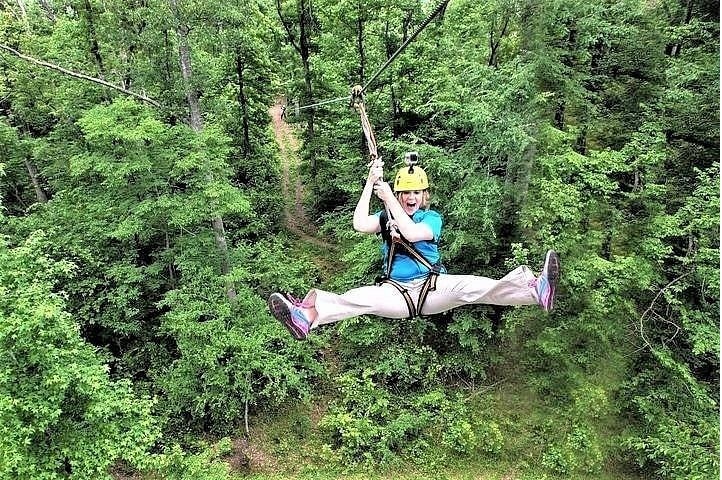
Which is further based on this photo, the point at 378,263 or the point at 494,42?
the point at 494,42

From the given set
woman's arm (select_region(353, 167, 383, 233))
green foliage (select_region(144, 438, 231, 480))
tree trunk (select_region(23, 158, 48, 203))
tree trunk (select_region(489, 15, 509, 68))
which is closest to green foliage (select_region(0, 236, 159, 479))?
green foliage (select_region(144, 438, 231, 480))

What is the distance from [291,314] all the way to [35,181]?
12.5 meters

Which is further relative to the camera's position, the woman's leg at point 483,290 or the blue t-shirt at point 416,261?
the blue t-shirt at point 416,261

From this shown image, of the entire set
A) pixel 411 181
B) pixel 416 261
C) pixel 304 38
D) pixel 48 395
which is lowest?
pixel 48 395

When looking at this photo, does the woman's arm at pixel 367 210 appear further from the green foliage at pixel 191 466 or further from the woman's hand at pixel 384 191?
Result: the green foliage at pixel 191 466

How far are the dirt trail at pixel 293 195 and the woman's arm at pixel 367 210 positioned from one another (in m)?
10.4

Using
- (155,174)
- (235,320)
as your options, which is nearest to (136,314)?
(235,320)

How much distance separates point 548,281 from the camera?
3.74 m

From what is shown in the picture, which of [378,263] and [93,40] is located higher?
[93,40]

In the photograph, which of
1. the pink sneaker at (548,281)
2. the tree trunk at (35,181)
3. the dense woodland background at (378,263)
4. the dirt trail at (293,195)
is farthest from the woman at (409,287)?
the tree trunk at (35,181)

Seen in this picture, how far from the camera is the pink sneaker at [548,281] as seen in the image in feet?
12.2

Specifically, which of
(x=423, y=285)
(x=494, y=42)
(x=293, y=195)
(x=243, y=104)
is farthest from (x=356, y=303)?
(x=293, y=195)

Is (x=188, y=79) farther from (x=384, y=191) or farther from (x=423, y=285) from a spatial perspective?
(x=423, y=285)

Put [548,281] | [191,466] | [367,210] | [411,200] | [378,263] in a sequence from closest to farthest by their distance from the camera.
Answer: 1. [548,281]
2. [367,210]
3. [411,200]
4. [191,466]
5. [378,263]
